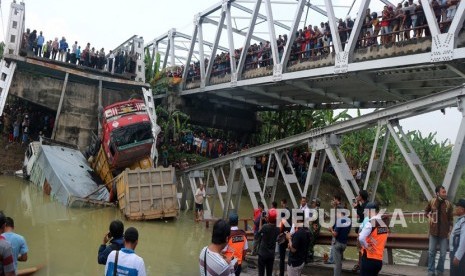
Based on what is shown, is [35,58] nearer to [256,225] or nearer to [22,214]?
[22,214]

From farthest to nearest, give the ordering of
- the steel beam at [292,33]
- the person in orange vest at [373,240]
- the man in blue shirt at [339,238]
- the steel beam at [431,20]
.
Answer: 1. the steel beam at [292,33]
2. the steel beam at [431,20]
3. the man in blue shirt at [339,238]
4. the person in orange vest at [373,240]

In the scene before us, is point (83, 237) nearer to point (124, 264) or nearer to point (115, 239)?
point (115, 239)

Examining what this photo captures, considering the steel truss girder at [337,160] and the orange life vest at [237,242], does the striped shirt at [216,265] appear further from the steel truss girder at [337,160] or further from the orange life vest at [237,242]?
the steel truss girder at [337,160]

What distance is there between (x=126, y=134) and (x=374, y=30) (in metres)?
8.70

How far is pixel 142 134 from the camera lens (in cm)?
1501

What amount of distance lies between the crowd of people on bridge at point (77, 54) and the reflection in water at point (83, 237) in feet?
23.2

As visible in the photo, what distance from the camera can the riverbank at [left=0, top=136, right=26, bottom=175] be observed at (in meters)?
18.9

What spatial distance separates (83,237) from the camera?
10.6 m

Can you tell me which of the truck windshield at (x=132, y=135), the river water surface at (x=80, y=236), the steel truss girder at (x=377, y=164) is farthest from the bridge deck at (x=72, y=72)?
the steel truss girder at (x=377, y=164)

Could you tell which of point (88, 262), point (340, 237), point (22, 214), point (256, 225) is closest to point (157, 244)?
point (88, 262)

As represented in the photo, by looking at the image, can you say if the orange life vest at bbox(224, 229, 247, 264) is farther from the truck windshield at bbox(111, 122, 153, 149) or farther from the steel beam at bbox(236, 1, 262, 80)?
the steel beam at bbox(236, 1, 262, 80)

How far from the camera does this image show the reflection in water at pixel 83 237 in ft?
28.2

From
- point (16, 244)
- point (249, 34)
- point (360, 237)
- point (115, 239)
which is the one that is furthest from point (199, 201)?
point (115, 239)

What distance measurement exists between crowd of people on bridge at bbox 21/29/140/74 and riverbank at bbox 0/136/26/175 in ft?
14.1
